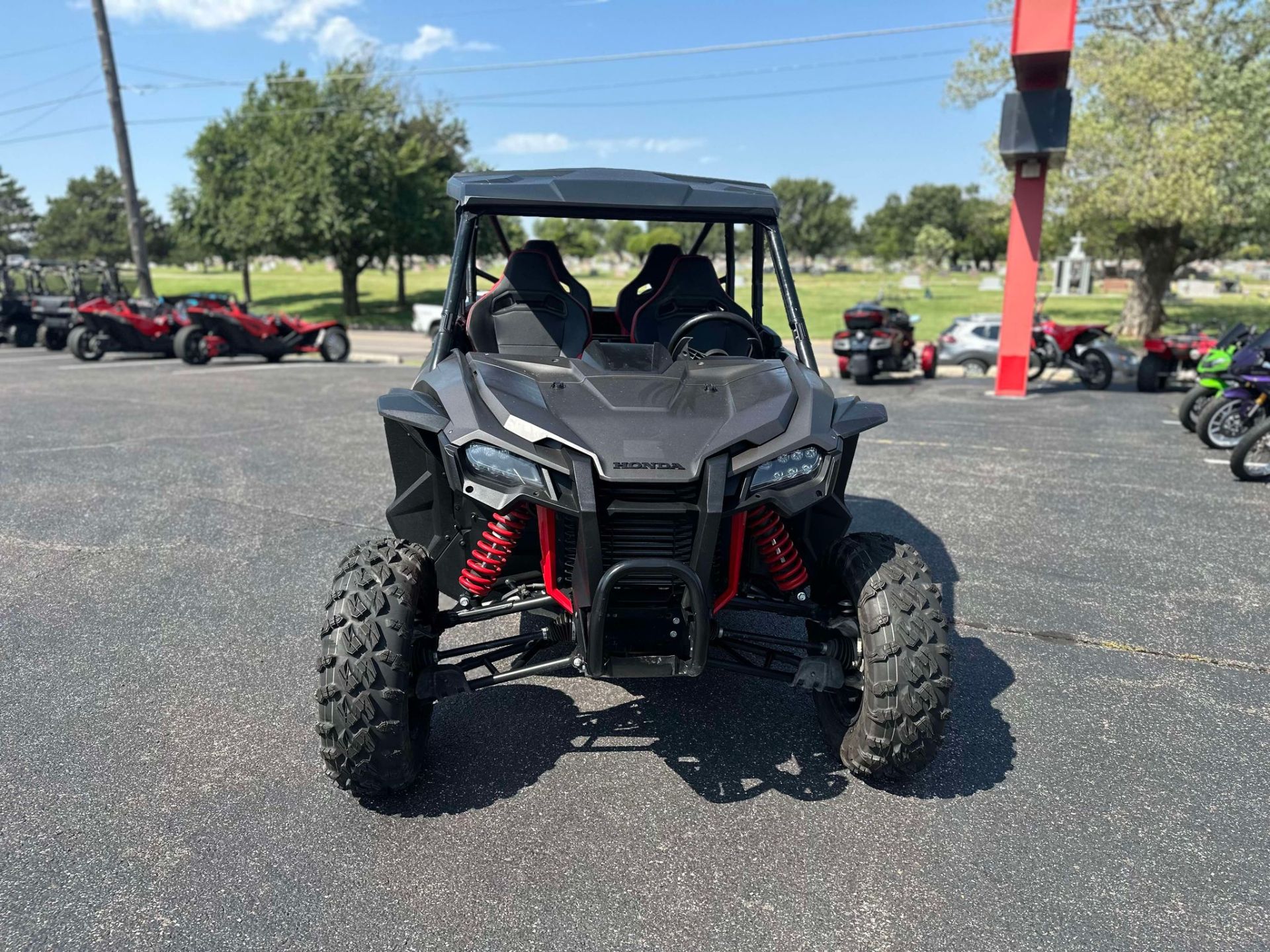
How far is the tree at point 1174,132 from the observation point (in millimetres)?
19016

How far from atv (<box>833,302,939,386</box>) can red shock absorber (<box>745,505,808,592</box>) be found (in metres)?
12.0

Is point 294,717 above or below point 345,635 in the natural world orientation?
below

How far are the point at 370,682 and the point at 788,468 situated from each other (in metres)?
1.45

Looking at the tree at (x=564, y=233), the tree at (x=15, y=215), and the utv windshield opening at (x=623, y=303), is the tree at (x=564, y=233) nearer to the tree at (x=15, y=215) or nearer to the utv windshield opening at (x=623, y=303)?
the utv windshield opening at (x=623, y=303)

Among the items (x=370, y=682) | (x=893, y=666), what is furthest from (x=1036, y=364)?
(x=370, y=682)

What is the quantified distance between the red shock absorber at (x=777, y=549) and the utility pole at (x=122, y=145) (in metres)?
22.9

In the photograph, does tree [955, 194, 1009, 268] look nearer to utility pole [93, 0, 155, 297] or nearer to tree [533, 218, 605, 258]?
tree [533, 218, 605, 258]

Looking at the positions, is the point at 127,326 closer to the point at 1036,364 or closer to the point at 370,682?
the point at 1036,364

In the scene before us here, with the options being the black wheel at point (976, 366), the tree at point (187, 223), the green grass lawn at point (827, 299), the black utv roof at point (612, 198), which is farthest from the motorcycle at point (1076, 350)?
the tree at point (187, 223)

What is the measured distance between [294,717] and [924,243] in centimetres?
6640

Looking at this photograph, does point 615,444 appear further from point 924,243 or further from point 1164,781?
point 924,243

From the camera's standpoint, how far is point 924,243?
64062 mm

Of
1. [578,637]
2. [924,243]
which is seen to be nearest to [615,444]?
[578,637]

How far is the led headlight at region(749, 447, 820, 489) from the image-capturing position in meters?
2.85
